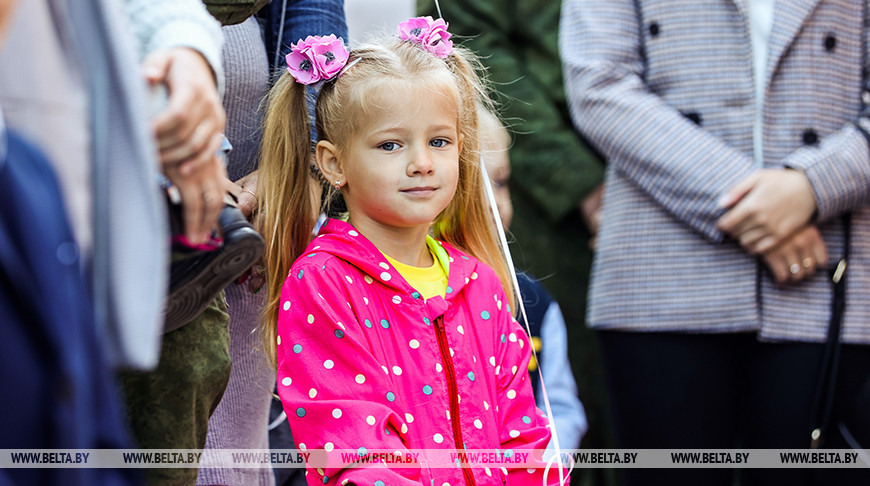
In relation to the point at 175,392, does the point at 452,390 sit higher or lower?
lower

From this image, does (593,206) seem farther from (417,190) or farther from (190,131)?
(190,131)

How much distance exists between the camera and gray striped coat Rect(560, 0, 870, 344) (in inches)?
95.7

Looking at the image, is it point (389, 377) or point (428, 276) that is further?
point (428, 276)

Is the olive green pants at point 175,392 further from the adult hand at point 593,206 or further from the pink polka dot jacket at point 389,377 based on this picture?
the adult hand at point 593,206

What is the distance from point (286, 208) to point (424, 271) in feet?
0.99

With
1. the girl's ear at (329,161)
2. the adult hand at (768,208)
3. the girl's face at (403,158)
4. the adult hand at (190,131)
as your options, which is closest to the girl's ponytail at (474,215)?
the girl's face at (403,158)

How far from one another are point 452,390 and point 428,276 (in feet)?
0.81

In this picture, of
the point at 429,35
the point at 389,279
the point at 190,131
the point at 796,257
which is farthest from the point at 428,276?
the point at 796,257

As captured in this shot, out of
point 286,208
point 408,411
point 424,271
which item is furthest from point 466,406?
point 286,208

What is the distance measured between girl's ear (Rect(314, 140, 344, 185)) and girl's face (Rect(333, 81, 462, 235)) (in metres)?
0.04

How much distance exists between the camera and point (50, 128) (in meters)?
1.08

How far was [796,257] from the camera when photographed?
7.89ft

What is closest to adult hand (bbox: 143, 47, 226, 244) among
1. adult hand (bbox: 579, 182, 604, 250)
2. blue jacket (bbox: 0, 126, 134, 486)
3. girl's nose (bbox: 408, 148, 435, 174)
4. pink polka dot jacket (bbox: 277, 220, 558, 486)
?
blue jacket (bbox: 0, 126, 134, 486)

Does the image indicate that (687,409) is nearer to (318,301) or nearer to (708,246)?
(708,246)
